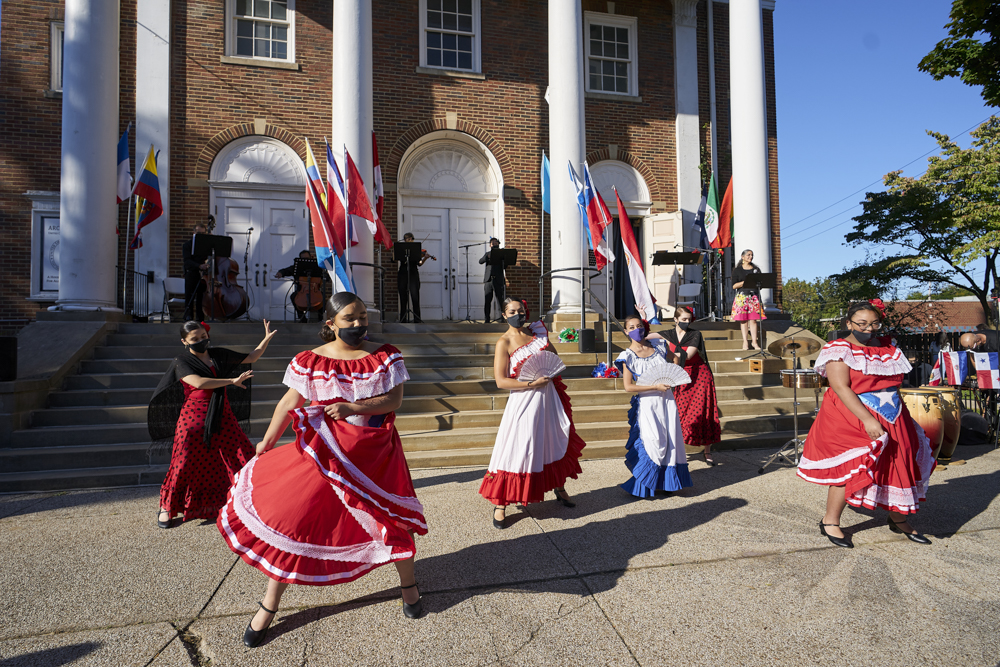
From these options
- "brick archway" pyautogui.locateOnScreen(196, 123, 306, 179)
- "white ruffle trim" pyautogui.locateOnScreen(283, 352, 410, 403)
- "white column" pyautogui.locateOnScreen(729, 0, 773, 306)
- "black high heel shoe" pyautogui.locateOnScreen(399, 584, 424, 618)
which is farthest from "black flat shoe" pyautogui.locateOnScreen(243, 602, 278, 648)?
"brick archway" pyautogui.locateOnScreen(196, 123, 306, 179)

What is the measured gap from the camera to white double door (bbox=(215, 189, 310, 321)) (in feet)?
42.1

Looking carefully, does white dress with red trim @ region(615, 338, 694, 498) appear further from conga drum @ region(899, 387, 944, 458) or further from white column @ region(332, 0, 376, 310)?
white column @ region(332, 0, 376, 310)

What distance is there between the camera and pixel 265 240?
1305 centimetres

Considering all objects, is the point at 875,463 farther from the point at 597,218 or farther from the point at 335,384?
the point at 597,218

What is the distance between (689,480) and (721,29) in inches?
562

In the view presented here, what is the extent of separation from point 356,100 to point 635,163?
7180 mm

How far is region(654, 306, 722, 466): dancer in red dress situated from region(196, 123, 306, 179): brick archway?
955cm

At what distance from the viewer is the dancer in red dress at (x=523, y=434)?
15.9 feet

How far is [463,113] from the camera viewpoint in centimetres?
1391

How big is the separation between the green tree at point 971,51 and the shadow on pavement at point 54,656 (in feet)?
37.0

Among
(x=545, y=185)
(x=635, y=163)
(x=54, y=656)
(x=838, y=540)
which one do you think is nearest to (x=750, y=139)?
(x=635, y=163)

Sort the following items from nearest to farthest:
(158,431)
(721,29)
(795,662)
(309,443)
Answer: (795,662), (309,443), (158,431), (721,29)

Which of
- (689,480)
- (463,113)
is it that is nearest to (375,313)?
(463,113)

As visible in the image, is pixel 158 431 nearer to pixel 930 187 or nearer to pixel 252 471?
pixel 252 471
